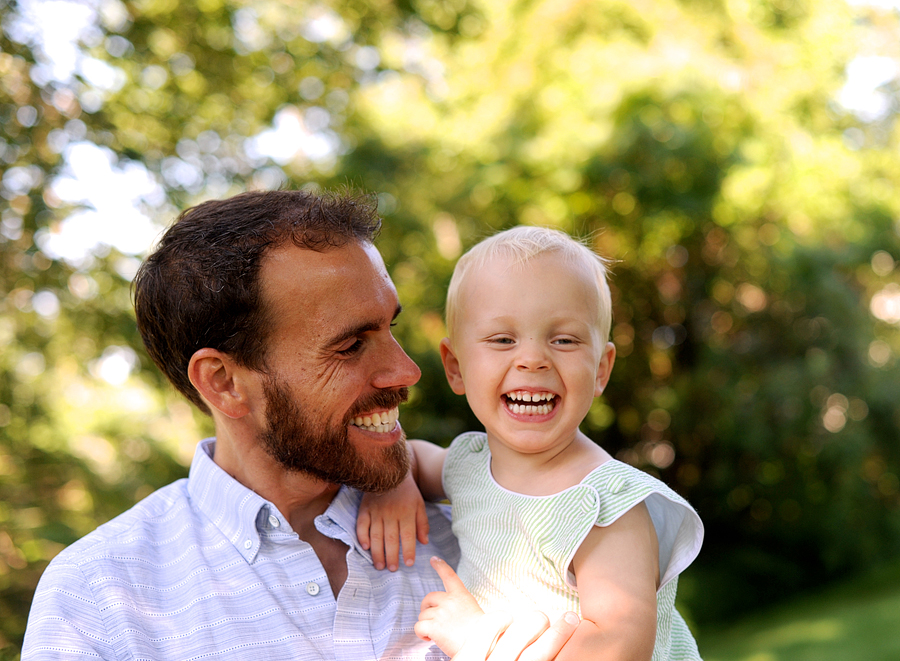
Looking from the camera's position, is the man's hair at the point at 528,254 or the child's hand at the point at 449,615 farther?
the man's hair at the point at 528,254

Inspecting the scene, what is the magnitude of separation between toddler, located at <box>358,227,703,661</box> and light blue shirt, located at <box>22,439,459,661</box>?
0.34 feet

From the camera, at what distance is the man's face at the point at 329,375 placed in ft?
6.16

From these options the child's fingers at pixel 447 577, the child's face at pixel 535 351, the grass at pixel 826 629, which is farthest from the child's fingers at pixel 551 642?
the grass at pixel 826 629

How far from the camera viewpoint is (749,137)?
6.62m

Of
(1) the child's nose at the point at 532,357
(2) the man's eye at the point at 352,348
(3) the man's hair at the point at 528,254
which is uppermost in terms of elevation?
(3) the man's hair at the point at 528,254

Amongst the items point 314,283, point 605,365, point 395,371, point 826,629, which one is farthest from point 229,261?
point 826,629

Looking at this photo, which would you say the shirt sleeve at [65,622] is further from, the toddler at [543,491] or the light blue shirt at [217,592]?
the toddler at [543,491]

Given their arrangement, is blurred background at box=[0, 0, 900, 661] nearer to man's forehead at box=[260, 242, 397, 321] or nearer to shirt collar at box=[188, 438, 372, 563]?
shirt collar at box=[188, 438, 372, 563]

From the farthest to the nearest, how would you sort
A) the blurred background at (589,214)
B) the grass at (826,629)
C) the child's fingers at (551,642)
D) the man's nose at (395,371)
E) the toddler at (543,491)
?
the grass at (826,629) → the blurred background at (589,214) → the man's nose at (395,371) → the toddler at (543,491) → the child's fingers at (551,642)

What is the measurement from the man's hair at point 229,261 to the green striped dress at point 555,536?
0.68 metres

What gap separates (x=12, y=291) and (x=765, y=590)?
6.82 metres

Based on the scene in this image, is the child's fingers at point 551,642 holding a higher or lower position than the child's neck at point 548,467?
lower

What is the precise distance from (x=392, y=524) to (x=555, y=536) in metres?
0.48

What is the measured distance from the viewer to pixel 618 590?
151 cm
